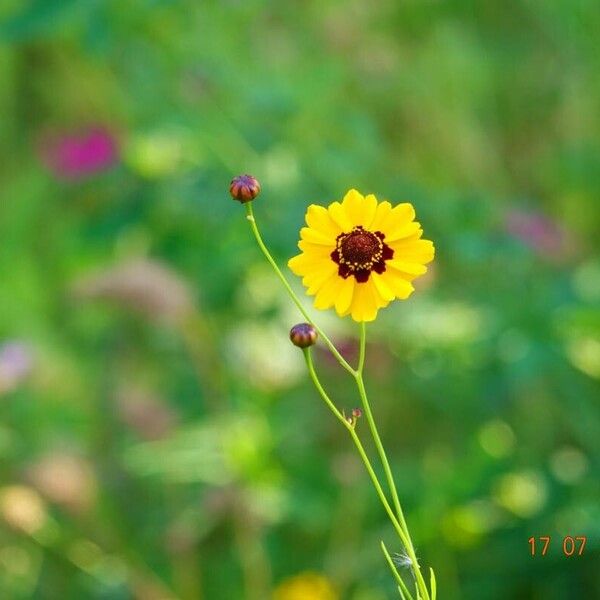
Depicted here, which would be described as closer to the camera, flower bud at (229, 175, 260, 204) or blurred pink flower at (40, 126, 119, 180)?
flower bud at (229, 175, 260, 204)

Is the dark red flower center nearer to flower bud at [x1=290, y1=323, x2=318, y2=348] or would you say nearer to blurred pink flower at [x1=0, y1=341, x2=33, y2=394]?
flower bud at [x1=290, y1=323, x2=318, y2=348]

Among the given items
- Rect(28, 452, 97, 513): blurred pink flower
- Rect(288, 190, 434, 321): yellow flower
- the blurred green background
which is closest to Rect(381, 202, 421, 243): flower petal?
Rect(288, 190, 434, 321): yellow flower

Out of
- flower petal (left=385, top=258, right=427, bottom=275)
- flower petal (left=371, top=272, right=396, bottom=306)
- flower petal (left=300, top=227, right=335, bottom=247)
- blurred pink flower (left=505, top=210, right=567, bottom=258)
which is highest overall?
blurred pink flower (left=505, top=210, right=567, bottom=258)

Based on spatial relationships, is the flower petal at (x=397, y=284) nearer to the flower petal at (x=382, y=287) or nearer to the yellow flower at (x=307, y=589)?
the flower petal at (x=382, y=287)

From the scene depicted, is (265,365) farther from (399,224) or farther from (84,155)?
(399,224)

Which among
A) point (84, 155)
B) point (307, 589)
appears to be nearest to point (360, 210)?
point (307, 589)
